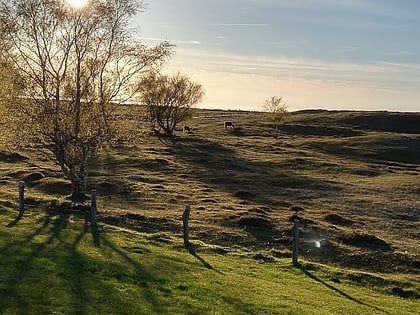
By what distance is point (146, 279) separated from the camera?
17.4 meters

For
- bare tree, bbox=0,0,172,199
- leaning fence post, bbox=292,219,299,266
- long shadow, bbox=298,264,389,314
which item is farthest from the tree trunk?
long shadow, bbox=298,264,389,314

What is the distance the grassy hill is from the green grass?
62 mm

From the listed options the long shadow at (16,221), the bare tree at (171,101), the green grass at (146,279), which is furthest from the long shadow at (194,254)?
the bare tree at (171,101)

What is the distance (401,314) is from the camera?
19094mm

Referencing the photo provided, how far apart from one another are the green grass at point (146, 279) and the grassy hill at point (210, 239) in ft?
0.20

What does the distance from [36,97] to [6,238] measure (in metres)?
17.1

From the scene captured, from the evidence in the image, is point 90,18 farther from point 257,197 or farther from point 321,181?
point 321,181

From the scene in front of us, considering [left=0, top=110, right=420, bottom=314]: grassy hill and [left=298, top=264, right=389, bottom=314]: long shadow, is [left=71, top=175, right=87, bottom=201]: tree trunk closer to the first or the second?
[left=0, top=110, right=420, bottom=314]: grassy hill

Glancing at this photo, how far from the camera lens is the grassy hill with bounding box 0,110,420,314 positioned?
623 inches

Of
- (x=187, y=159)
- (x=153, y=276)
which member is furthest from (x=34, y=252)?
(x=187, y=159)

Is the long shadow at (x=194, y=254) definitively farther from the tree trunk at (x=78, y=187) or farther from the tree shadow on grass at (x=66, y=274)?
the tree trunk at (x=78, y=187)

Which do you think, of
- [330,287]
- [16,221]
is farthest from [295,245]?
[16,221]

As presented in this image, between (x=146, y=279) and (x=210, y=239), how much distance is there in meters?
12.4

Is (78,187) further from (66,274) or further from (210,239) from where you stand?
(66,274)
